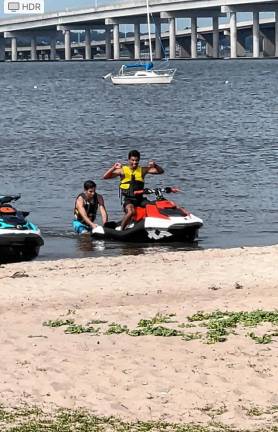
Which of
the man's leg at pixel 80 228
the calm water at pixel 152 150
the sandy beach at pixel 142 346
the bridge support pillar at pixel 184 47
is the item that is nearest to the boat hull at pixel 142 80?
the calm water at pixel 152 150

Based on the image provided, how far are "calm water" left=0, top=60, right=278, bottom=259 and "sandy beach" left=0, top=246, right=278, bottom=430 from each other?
12.9 ft

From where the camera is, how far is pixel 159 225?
17.5 m

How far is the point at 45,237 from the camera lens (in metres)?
19.2

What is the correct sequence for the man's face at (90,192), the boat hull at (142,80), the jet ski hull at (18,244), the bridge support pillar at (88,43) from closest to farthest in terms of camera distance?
the jet ski hull at (18,244) < the man's face at (90,192) < the boat hull at (142,80) < the bridge support pillar at (88,43)

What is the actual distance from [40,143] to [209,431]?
Result: 3632 cm

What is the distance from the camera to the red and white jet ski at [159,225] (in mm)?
17547

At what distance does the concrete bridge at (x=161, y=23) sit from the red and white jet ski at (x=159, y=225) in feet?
384

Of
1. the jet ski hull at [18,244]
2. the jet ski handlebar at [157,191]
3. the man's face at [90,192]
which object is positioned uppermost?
the jet ski handlebar at [157,191]

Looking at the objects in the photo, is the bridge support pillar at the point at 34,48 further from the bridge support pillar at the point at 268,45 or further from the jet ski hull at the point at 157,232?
the jet ski hull at the point at 157,232

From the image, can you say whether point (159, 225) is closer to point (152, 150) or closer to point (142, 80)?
point (152, 150)

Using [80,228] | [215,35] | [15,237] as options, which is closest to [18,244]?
[15,237]

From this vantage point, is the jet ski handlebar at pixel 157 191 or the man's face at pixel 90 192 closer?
the jet ski handlebar at pixel 157 191

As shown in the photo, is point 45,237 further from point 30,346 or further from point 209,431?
point 209,431

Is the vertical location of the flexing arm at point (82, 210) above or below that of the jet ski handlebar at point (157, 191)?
below
